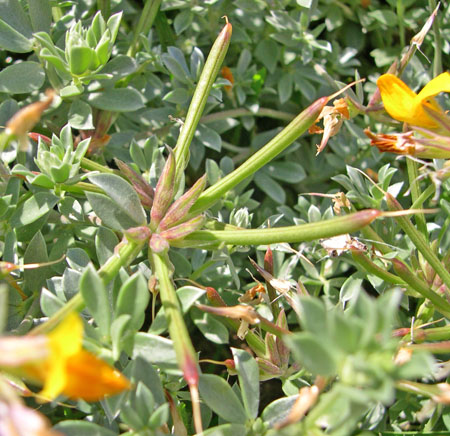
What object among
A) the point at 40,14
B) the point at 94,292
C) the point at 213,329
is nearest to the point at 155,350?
the point at 94,292

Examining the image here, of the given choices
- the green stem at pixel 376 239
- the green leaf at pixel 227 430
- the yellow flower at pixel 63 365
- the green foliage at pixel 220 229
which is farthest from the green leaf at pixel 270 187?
the yellow flower at pixel 63 365

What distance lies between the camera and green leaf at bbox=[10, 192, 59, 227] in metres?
1.76

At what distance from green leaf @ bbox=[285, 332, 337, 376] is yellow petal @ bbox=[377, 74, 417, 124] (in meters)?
0.85

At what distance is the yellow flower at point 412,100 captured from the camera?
1.58 m

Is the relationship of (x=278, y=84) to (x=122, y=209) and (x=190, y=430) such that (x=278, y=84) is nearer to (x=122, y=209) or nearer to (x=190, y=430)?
(x=122, y=209)

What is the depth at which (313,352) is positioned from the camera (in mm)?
984

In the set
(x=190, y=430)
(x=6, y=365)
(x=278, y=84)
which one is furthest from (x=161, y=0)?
(x=6, y=365)

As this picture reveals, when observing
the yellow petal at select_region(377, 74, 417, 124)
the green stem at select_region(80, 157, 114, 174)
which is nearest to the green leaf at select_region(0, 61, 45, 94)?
the green stem at select_region(80, 157, 114, 174)

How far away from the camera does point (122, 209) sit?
1512 millimetres

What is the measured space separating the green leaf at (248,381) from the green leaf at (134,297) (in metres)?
0.30

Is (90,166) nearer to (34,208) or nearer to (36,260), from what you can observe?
(34,208)

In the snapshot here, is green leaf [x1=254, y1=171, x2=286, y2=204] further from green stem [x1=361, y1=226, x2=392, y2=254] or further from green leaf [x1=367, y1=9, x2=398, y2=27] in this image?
green leaf [x1=367, y1=9, x2=398, y2=27]

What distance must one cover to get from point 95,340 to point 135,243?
27 cm

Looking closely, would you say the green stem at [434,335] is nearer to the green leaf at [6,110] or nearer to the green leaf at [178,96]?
the green leaf at [178,96]
